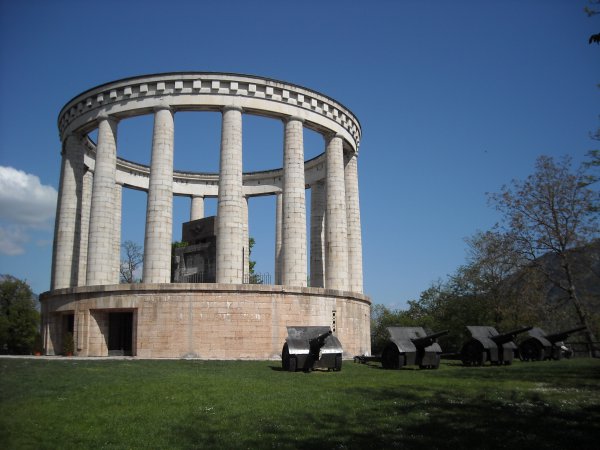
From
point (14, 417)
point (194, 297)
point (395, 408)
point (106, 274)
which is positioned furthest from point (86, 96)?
point (395, 408)

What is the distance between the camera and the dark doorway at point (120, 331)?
29.7 m

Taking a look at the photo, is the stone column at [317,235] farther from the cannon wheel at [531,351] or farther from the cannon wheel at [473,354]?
the cannon wheel at [473,354]

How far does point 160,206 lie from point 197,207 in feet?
49.5

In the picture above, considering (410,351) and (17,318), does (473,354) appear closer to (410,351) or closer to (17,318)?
(410,351)

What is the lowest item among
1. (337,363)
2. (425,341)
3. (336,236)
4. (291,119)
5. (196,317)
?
(337,363)

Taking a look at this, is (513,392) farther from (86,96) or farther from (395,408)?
(86,96)

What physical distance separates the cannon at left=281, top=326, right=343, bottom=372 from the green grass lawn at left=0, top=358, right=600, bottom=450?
8.54ft

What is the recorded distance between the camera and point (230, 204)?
29.5 metres

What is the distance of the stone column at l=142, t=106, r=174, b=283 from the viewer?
2869 centimetres

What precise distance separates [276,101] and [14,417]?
82.1 feet

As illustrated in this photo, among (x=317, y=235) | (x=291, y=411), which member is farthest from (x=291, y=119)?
(x=291, y=411)

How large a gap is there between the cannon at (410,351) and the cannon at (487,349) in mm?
2927

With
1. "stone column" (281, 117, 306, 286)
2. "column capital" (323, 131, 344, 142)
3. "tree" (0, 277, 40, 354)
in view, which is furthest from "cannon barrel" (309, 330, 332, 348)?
"tree" (0, 277, 40, 354)

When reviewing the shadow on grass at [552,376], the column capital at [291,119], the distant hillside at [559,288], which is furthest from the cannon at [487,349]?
the column capital at [291,119]
